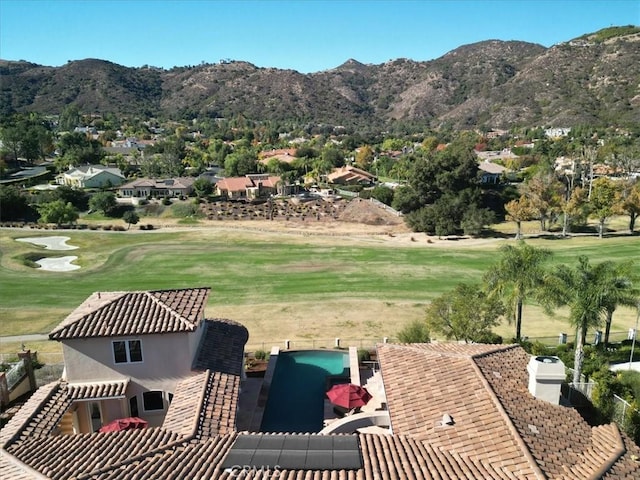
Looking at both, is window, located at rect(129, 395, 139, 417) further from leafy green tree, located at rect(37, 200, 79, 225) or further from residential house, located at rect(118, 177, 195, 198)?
residential house, located at rect(118, 177, 195, 198)

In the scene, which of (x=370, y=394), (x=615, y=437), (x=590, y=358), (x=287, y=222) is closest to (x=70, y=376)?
(x=370, y=394)

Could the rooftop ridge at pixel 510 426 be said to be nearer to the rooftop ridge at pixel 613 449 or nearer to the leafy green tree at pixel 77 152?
the rooftop ridge at pixel 613 449

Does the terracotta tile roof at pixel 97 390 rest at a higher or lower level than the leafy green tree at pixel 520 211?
lower

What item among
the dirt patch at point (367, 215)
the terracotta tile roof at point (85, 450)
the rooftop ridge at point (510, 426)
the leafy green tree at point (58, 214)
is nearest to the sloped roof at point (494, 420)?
the rooftop ridge at point (510, 426)

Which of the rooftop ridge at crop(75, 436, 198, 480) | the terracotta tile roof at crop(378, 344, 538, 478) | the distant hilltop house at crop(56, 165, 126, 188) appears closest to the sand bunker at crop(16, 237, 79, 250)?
the distant hilltop house at crop(56, 165, 126, 188)

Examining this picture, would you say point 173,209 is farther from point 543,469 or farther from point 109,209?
point 543,469

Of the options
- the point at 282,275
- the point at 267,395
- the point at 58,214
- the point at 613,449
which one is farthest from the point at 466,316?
the point at 58,214
